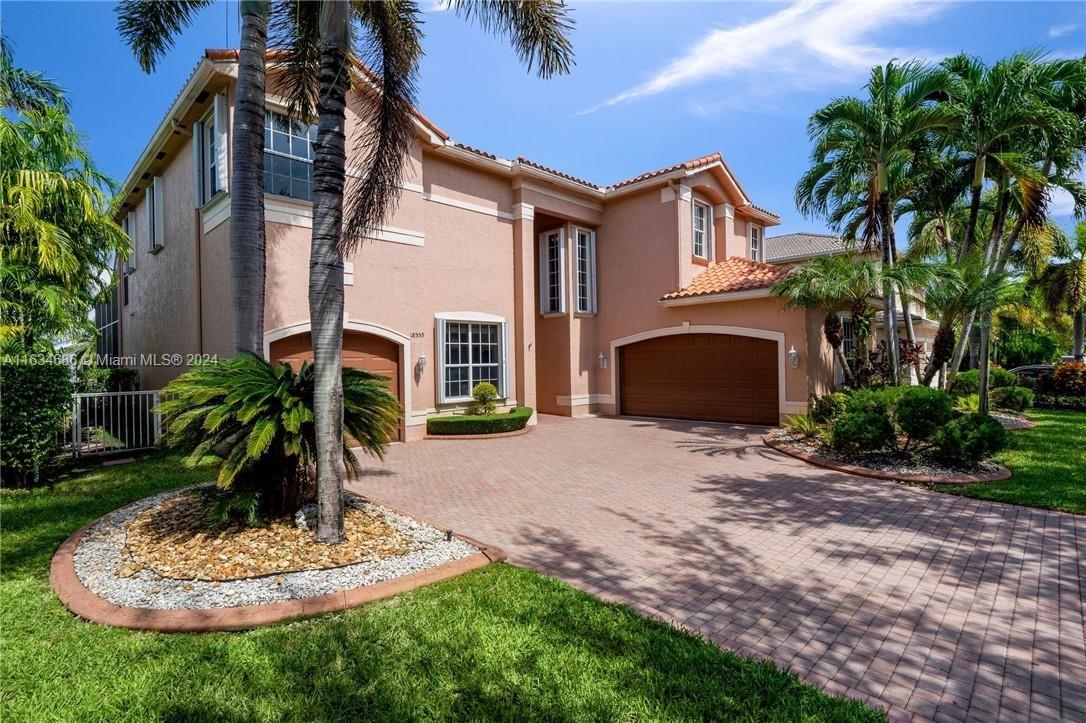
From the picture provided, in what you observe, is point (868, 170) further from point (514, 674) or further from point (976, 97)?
point (514, 674)

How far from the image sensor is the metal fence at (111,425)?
386 inches

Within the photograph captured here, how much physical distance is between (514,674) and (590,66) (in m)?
7.50

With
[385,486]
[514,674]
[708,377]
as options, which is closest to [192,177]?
[385,486]

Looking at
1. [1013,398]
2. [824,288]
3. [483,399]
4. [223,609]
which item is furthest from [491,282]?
[1013,398]

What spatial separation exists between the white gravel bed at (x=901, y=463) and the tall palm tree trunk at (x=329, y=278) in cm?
868

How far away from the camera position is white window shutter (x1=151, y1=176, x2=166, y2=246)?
14.3m

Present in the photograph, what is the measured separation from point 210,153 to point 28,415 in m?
6.52

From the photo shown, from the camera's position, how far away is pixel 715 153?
57.3 feet

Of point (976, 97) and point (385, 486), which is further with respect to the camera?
point (976, 97)

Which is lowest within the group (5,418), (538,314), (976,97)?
(5,418)

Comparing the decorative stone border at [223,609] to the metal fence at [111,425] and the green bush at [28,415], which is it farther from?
the metal fence at [111,425]

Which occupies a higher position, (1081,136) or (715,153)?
(715,153)

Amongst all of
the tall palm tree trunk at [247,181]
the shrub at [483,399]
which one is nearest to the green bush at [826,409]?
the shrub at [483,399]

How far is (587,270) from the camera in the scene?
706 inches
